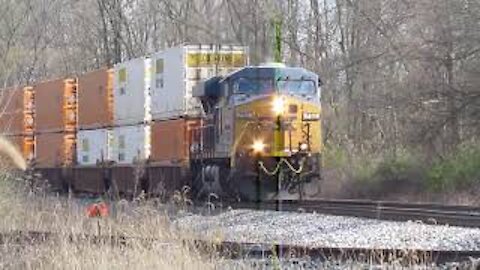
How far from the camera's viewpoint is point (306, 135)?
61.7ft

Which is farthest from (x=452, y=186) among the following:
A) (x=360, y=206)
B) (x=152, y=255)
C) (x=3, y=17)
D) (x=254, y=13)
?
(x=3, y=17)

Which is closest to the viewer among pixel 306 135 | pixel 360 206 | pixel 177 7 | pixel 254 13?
pixel 360 206

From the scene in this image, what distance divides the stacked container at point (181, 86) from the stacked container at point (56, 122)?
6498 mm

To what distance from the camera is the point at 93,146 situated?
26203mm

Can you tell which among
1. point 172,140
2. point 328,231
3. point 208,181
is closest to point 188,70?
point 172,140

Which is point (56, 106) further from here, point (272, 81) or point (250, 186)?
point (250, 186)

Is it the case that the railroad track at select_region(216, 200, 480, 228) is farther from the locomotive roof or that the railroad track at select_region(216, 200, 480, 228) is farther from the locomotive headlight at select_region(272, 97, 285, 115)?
the locomotive roof

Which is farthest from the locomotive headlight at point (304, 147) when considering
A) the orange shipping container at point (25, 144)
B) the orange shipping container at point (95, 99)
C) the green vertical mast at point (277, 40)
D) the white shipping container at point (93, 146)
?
the orange shipping container at point (25, 144)

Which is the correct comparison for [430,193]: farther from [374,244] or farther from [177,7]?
[177,7]

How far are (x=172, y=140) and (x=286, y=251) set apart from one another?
1247 centimetres

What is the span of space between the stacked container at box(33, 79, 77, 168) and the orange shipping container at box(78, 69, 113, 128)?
630 millimetres

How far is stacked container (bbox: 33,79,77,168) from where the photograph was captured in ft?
91.7

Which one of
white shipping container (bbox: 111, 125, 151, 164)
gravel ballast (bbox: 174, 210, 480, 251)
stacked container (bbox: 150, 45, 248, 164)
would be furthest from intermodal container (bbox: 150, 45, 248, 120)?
gravel ballast (bbox: 174, 210, 480, 251)

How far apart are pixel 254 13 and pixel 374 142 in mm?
9774
